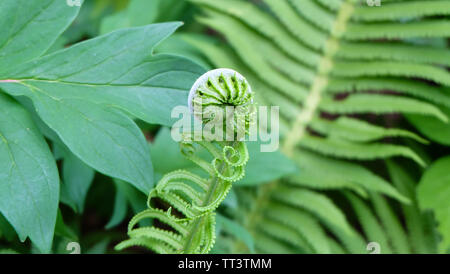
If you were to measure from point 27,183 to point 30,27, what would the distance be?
0.28 metres

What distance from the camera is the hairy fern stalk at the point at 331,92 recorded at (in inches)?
44.8

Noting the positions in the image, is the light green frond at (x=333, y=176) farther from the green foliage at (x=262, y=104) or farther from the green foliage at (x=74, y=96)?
the green foliage at (x=74, y=96)

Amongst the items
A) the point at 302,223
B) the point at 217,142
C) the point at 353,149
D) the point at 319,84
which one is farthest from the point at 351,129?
the point at 217,142

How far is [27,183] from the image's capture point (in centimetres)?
69

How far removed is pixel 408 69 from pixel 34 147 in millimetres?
896

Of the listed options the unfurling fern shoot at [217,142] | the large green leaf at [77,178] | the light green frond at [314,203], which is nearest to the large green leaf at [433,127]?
the light green frond at [314,203]

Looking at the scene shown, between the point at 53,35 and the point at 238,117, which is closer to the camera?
the point at 238,117

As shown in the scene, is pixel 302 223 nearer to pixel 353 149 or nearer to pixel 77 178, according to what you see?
pixel 353 149

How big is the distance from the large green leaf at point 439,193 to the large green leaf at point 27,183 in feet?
2.70

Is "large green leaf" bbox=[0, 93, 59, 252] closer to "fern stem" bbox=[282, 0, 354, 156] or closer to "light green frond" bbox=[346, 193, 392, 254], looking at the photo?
"fern stem" bbox=[282, 0, 354, 156]

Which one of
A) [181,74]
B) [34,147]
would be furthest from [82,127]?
[181,74]

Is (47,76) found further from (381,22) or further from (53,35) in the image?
(381,22)

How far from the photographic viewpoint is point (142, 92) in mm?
759

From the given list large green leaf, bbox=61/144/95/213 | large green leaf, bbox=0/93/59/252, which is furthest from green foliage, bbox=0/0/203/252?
large green leaf, bbox=61/144/95/213
